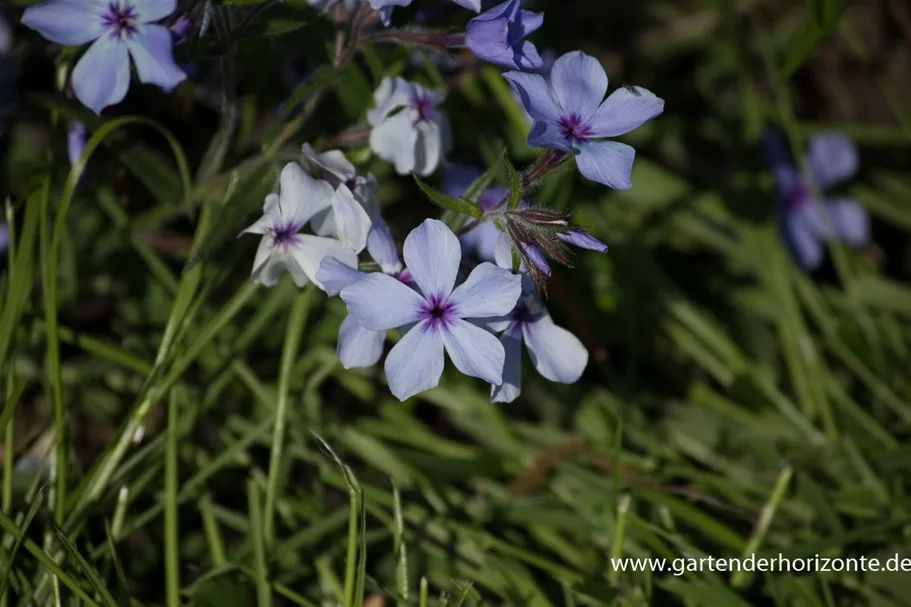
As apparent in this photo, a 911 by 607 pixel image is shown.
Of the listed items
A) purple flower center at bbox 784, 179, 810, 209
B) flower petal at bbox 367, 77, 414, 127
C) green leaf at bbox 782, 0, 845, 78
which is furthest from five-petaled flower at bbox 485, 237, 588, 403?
purple flower center at bbox 784, 179, 810, 209

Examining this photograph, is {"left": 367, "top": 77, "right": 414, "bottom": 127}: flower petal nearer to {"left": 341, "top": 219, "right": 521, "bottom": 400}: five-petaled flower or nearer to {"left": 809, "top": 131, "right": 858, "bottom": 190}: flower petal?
{"left": 341, "top": 219, "right": 521, "bottom": 400}: five-petaled flower

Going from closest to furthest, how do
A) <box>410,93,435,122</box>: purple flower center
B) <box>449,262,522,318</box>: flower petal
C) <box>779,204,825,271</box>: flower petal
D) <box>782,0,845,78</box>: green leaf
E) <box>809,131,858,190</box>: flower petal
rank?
1. <box>449,262,522,318</box>: flower petal
2. <box>410,93,435,122</box>: purple flower center
3. <box>782,0,845,78</box>: green leaf
4. <box>779,204,825,271</box>: flower petal
5. <box>809,131,858,190</box>: flower petal

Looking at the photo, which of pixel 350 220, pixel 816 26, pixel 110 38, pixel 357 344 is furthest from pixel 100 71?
pixel 816 26

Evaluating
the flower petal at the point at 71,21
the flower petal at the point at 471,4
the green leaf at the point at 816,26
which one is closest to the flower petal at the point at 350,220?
the flower petal at the point at 471,4

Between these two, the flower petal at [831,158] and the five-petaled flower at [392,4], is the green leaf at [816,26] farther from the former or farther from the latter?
the five-petaled flower at [392,4]

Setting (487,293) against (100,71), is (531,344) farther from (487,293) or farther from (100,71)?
(100,71)
